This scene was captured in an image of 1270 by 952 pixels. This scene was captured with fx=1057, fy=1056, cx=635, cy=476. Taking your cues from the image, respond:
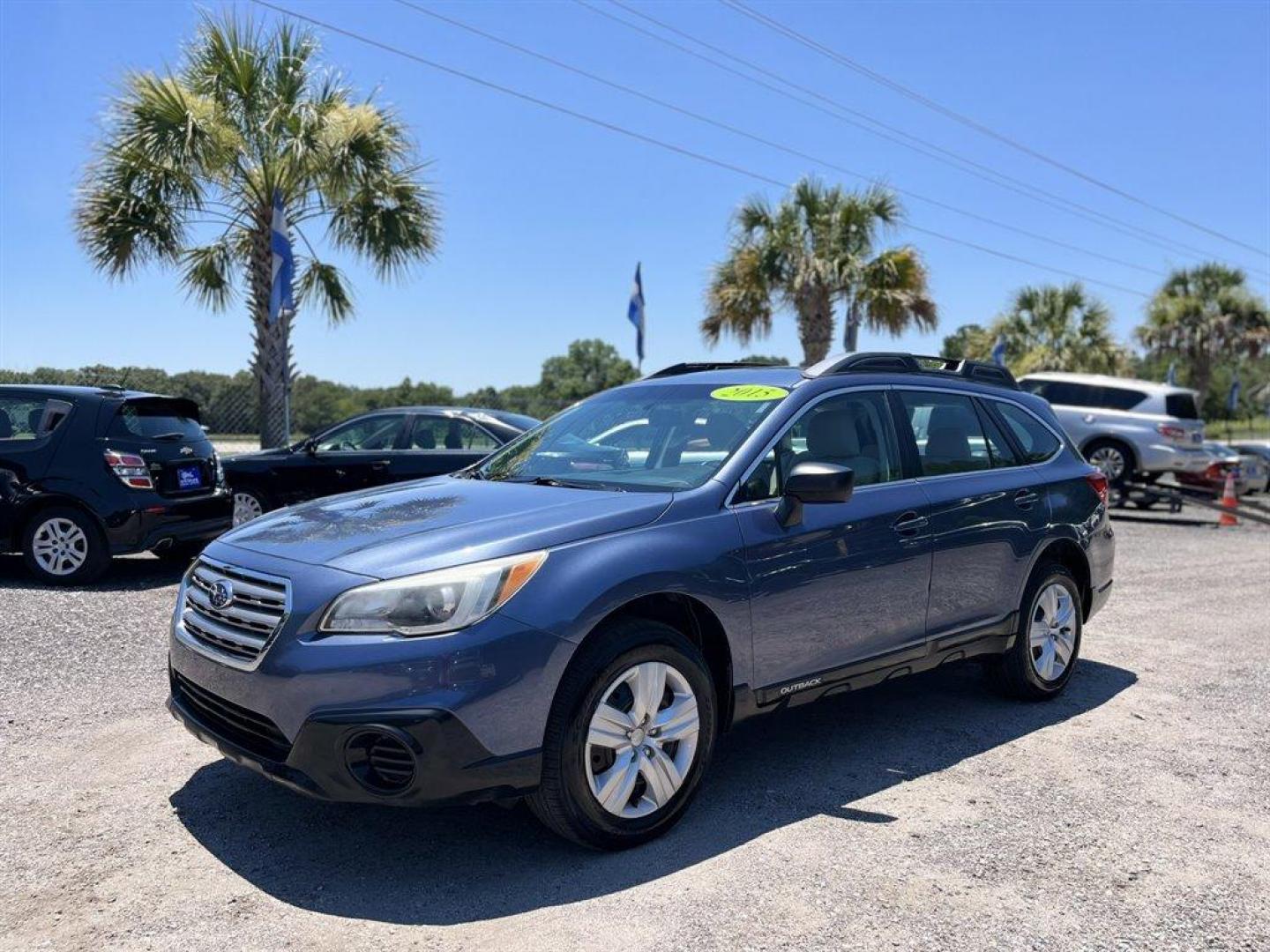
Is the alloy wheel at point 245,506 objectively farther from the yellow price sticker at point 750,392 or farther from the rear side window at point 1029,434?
the rear side window at point 1029,434

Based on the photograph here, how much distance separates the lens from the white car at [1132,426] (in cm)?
1634

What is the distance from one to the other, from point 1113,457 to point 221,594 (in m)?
15.9

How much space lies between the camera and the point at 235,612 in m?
3.52

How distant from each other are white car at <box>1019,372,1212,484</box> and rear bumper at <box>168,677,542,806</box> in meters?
14.8

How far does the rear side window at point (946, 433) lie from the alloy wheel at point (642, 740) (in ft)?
6.02

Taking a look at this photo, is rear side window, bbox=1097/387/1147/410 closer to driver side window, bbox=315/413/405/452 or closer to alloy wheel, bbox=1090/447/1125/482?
alloy wheel, bbox=1090/447/1125/482

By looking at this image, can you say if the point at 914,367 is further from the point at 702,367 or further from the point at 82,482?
the point at 82,482

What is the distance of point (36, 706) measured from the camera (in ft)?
16.9

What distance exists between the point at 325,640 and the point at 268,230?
43.3 ft

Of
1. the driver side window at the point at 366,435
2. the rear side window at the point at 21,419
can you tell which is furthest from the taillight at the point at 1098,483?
the rear side window at the point at 21,419

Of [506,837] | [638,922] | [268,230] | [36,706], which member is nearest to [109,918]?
[506,837]

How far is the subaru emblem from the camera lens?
3.56m

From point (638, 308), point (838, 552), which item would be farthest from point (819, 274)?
point (838, 552)

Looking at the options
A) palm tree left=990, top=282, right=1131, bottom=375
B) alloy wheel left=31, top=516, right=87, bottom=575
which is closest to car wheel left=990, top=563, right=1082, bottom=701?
alloy wheel left=31, top=516, right=87, bottom=575
